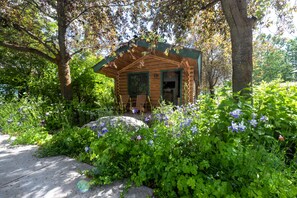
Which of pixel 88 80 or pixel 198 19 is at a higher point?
pixel 198 19

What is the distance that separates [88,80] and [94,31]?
3333 millimetres

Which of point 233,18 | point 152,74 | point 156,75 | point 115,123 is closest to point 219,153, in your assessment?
point 115,123

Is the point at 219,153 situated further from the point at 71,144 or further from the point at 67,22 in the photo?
the point at 67,22

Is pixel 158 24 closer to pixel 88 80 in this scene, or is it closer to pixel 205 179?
pixel 205 179

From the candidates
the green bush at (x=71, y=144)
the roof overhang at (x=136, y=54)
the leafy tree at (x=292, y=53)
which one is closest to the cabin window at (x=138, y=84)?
the roof overhang at (x=136, y=54)

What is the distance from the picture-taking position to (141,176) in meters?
1.81

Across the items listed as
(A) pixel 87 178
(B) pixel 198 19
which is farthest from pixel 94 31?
(A) pixel 87 178

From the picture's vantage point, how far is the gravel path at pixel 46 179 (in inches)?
73.4

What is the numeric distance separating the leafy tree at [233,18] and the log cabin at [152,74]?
211 cm

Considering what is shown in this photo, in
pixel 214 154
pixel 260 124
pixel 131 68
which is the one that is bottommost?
pixel 214 154

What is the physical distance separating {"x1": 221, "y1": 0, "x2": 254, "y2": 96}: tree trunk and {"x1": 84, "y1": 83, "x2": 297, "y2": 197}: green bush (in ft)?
1.33

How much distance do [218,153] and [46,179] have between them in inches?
84.6

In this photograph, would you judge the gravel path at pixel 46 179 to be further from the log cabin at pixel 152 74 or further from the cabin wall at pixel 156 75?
the cabin wall at pixel 156 75

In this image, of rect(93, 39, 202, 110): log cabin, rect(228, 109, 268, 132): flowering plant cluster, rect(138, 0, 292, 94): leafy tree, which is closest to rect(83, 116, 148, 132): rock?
rect(228, 109, 268, 132): flowering plant cluster
